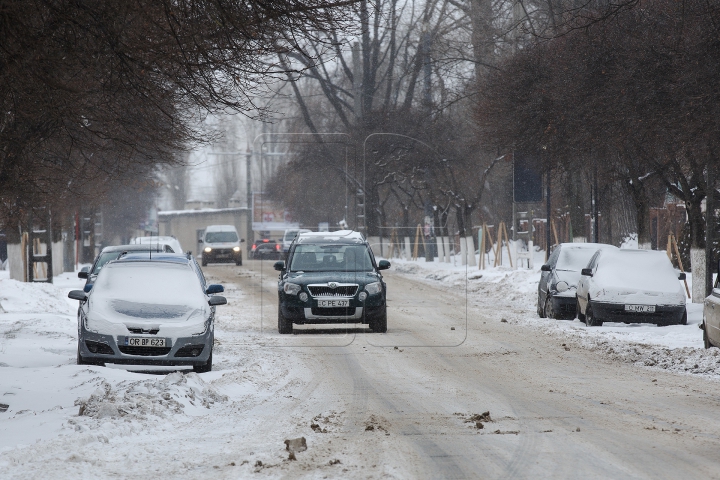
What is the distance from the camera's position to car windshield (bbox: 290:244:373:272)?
19922mm

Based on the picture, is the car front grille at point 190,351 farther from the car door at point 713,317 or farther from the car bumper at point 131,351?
the car door at point 713,317

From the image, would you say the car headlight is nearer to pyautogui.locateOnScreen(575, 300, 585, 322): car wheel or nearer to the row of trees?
pyautogui.locateOnScreen(575, 300, 585, 322): car wheel

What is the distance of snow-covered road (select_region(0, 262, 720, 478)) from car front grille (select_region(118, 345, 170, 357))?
Answer: 1.49ft

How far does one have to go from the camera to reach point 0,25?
8375 millimetres

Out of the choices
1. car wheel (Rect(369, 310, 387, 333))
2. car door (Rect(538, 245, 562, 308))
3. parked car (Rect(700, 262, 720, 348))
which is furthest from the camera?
car door (Rect(538, 245, 562, 308))

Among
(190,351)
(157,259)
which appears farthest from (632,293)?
(190,351)

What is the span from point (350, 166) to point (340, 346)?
3831 centimetres

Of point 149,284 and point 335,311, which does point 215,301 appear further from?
point 335,311

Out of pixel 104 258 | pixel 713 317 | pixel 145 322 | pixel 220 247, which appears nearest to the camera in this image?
pixel 145 322

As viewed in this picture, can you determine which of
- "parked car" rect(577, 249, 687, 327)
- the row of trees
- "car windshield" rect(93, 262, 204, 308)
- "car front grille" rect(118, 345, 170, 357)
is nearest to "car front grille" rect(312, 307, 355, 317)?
"car windshield" rect(93, 262, 204, 308)

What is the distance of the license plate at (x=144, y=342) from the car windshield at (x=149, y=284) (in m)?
0.80

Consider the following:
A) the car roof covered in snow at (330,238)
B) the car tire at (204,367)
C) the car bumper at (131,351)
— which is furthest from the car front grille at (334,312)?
the car bumper at (131,351)

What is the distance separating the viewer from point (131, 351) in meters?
12.9

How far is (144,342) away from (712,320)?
780cm
